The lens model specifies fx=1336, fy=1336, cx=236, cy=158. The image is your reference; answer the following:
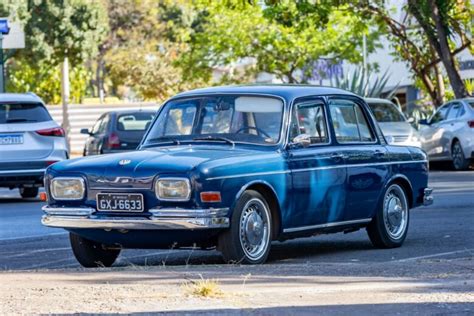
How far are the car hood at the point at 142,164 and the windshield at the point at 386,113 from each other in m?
16.3

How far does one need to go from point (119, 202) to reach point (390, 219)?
11.1ft

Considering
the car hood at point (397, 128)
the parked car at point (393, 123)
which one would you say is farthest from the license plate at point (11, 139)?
the car hood at point (397, 128)

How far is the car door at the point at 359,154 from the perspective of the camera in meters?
12.8

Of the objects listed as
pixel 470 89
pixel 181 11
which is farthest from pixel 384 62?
pixel 470 89

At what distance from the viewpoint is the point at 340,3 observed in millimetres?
33938

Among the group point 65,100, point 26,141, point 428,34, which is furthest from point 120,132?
point 65,100

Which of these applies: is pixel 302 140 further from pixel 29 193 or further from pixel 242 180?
pixel 29 193

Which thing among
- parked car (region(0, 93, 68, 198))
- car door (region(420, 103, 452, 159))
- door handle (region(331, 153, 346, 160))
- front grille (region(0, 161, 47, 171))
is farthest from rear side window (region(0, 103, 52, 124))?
car door (region(420, 103, 452, 159))

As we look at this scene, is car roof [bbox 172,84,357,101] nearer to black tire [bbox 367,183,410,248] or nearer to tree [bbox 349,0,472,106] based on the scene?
black tire [bbox 367,183,410,248]

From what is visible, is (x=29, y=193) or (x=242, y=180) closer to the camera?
(x=242, y=180)

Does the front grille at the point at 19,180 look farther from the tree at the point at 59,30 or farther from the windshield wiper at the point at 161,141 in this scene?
the tree at the point at 59,30

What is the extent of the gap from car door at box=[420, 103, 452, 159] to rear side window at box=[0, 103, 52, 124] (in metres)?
11.2

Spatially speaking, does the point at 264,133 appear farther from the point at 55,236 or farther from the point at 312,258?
the point at 55,236

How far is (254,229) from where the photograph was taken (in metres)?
11.4
